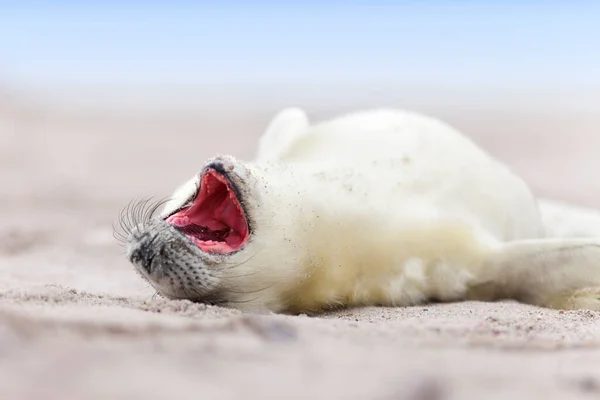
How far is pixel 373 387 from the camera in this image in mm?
1970

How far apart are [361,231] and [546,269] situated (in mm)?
960

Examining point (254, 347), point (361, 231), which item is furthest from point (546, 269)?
point (254, 347)

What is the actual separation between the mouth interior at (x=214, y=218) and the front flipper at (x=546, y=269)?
1.28 metres

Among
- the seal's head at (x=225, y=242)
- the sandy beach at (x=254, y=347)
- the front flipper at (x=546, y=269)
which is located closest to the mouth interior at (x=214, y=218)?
the seal's head at (x=225, y=242)

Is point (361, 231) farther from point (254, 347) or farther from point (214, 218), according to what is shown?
point (254, 347)

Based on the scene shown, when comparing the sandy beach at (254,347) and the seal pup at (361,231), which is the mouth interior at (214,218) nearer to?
the seal pup at (361,231)

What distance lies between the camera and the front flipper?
4254 mm

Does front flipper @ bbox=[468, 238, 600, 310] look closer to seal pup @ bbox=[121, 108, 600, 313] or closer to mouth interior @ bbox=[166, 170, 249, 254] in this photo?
seal pup @ bbox=[121, 108, 600, 313]

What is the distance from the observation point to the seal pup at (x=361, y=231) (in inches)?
142

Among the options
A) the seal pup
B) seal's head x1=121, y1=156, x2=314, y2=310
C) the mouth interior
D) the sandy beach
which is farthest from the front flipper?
the mouth interior

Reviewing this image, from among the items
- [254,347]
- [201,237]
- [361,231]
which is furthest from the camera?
[361,231]

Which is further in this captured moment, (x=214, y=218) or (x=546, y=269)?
(x=546, y=269)

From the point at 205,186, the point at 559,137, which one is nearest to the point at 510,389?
the point at 205,186

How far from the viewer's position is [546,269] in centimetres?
427
